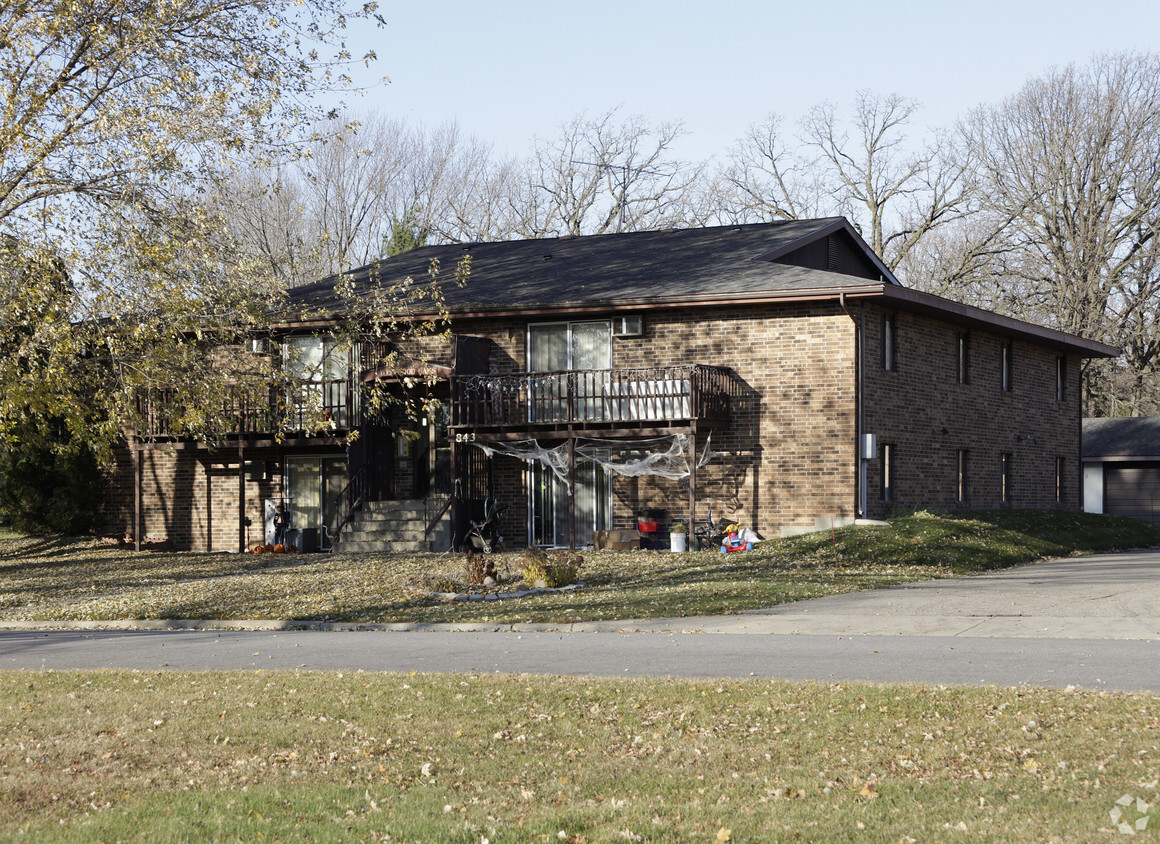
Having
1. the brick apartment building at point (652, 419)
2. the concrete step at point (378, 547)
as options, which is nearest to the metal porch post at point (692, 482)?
the brick apartment building at point (652, 419)

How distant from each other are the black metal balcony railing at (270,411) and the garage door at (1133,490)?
2436cm

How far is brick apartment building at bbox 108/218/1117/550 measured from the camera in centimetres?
2439

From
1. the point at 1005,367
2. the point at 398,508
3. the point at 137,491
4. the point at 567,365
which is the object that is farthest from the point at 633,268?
the point at 137,491

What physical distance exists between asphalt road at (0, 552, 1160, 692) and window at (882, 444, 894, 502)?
7.53 meters

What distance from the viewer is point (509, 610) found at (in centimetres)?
1658

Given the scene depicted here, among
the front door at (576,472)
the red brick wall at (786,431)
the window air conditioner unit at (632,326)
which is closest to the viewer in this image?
the red brick wall at (786,431)

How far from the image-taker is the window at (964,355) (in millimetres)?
28125

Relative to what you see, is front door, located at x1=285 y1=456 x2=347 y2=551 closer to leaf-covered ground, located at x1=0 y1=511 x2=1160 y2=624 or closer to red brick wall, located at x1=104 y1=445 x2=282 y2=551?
red brick wall, located at x1=104 y1=445 x2=282 y2=551

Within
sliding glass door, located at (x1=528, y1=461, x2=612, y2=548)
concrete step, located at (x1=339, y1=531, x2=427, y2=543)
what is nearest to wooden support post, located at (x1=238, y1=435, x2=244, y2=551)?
concrete step, located at (x1=339, y1=531, x2=427, y2=543)

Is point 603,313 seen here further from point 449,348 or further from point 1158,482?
point 1158,482

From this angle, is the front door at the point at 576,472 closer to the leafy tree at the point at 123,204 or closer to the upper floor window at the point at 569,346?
the upper floor window at the point at 569,346

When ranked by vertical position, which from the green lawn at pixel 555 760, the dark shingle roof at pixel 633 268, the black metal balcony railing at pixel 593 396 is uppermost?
the dark shingle roof at pixel 633 268

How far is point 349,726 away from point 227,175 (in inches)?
434

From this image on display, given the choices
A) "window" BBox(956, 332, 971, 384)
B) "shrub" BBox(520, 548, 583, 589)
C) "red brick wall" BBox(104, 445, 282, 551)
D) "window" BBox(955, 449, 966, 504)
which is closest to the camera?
"shrub" BBox(520, 548, 583, 589)
